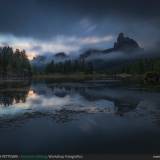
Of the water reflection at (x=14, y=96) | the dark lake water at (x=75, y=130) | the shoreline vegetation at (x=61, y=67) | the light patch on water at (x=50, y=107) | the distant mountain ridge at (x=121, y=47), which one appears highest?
the distant mountain ridge at (x=121, y=47)

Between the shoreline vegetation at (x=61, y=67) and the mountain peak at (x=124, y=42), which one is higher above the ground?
the mountain peak at (x=124, y=42)

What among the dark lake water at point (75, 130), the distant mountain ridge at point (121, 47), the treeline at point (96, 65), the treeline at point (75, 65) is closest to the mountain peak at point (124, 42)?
the distant mountain ridge at point (121, 47)

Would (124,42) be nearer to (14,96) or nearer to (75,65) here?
(75,65)

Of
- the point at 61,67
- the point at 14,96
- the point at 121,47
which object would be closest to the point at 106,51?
the point at 121,47

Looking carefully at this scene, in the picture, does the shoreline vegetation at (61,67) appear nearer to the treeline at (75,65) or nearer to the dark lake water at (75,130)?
the treeline at (75,65)

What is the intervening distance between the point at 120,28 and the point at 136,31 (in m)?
0.15

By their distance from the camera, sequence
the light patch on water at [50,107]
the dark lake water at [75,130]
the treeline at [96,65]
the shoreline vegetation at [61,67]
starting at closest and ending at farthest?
the dark lake water at [75,130] → the shoreline vegetation at [61,67] → the treeline at [96,65] → the light patch on water at [50,107]

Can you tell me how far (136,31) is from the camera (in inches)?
120

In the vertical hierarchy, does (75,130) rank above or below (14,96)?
below

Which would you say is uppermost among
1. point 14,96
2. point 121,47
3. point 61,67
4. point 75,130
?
point 121,47

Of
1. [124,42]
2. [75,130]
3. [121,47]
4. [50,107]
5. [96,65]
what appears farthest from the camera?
[50,107]

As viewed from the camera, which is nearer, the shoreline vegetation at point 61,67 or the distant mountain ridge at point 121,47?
the distant mountain ridge at point 121,47

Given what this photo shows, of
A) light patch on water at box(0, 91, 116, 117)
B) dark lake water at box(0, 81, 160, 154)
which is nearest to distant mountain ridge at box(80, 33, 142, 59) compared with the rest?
dark lake water at box(0, 81, 160, 154)

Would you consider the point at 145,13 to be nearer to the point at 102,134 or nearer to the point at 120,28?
the point at 120,28
